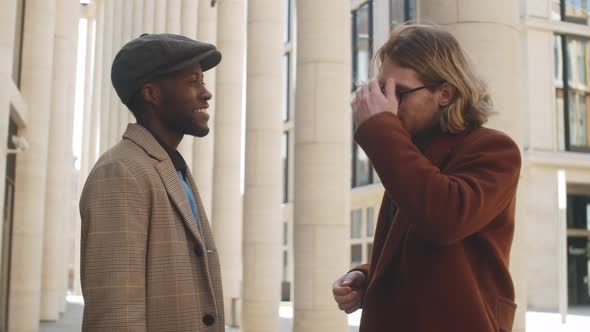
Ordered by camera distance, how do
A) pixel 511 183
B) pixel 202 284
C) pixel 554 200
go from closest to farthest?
1. pixel 511 183
2. pixel 202 284
3. pixel 554 200

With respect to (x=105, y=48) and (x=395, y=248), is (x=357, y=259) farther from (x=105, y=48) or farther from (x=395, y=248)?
(x=395, y=248)

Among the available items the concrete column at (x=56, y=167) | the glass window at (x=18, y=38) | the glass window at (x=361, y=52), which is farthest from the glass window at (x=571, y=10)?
the glass window at (x=18, y=38)

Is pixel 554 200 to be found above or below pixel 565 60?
below

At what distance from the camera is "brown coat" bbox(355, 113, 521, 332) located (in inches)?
109

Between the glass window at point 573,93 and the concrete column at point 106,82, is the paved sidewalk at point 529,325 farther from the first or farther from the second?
the glass window at point 573,93

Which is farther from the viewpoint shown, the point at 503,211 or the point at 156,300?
the point at 156,300

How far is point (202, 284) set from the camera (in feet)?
11.5

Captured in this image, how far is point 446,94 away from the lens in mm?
3115

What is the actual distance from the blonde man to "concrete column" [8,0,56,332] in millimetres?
17475

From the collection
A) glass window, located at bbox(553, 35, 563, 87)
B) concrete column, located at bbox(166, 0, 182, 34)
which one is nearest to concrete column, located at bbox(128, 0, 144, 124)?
concrete column, located at bbox(166, 0, 182, 34)

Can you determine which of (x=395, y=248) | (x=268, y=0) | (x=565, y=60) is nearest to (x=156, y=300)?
(x=395, y=248)

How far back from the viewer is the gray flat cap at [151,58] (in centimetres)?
355

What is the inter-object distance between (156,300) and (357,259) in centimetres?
4267

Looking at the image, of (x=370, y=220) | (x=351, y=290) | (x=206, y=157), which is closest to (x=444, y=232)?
(x=351, y=290)
